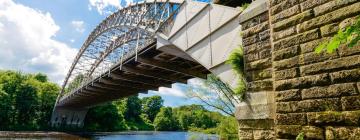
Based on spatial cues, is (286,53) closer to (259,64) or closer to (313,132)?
(259,64)

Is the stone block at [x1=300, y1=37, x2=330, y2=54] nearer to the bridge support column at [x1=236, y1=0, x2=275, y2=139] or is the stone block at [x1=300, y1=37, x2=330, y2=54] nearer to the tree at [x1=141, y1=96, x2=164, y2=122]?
the bridge support column at [x1=236, y1=0, x2=275, y2=139]

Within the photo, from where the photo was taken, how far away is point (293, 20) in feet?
20.4

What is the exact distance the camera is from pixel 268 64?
7254 mm

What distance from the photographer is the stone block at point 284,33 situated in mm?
6211

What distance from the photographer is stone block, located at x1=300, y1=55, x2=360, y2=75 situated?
203 inches

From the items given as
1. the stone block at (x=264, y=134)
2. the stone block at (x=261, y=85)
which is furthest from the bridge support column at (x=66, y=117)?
the stone block at (x=264, y=134)

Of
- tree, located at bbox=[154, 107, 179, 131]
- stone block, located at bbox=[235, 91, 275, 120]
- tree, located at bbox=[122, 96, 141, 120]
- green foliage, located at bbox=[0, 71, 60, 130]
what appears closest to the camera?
stone block, located at bbox=[235, 91, 275, 120]

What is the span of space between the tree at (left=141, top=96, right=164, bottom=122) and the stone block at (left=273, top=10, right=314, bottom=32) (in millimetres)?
121198

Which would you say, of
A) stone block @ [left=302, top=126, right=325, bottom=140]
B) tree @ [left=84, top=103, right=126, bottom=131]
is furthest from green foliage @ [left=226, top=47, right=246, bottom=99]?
tree @ [left=84, top=103, right=126, bottom=131]

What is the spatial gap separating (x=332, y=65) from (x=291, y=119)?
1276 mm

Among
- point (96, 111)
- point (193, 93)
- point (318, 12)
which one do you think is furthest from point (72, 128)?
point (318, 12)

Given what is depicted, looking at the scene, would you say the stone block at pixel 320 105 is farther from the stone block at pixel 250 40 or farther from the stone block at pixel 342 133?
the stone block at pixel 250 40

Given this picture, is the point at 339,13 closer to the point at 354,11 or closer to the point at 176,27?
the point at 354,11

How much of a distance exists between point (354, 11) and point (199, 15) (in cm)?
810
